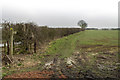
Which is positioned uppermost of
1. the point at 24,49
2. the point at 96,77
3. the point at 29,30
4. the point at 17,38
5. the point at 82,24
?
the point at 82,24

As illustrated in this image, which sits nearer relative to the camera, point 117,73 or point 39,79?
point 39,79

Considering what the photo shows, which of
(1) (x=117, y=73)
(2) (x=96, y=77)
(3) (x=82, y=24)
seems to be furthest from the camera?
(3) (x=82, y=24)

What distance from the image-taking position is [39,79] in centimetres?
562

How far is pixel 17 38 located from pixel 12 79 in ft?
25.7

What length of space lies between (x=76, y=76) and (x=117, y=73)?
2.58 meters

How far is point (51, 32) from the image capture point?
24.0m

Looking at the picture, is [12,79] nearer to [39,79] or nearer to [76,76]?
[39,79]

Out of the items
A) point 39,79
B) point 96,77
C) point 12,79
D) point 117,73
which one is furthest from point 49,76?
point 117,73

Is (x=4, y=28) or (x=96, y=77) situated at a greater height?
(x=4, y=28)

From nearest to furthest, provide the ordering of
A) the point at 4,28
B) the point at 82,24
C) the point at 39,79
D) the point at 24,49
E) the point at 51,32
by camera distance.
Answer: the point at 39,79, the point at 4,28, the point at 24,49, the point at 51,32, the point at 82,24

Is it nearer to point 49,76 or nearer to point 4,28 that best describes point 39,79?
point 49,76

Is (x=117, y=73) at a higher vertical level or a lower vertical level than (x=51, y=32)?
lower

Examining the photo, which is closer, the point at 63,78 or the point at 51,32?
the point at 63,78

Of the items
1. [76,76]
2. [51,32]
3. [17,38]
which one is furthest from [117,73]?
[51,32]
